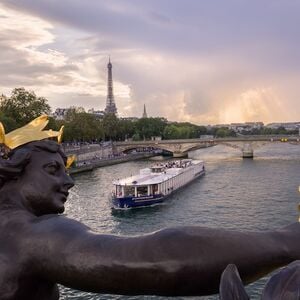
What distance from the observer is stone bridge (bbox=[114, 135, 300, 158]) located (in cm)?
5225

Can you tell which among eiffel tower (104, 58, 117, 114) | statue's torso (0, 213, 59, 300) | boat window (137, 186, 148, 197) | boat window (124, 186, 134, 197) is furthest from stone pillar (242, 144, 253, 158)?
eiffel tower (104, 58, 117, 114)

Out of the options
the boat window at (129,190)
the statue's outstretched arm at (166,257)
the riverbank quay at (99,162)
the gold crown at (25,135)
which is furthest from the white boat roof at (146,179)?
the statue's outstretched arm at (166,257)

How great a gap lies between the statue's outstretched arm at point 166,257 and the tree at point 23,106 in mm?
39720

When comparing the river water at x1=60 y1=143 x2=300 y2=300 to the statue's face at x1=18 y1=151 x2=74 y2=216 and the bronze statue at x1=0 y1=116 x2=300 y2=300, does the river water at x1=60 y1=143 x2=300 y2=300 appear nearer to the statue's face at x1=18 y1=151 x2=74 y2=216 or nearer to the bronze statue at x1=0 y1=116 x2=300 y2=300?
the statue's face at x1=18 y1=151 x2=74 y2=216

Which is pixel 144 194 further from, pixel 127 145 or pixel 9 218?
pixel 127 145

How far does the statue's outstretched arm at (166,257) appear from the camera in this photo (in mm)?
902

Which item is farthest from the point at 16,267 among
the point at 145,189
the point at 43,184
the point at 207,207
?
the point at 145,189

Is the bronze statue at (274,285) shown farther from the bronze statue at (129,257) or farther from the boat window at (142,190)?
the boat window at (142,190)

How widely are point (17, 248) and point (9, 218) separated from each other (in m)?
0.13

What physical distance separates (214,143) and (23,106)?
22.5 meters

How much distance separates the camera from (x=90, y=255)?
3.17 ft

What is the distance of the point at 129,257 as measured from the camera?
0.93m

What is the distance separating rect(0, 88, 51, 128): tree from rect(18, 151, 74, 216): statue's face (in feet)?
129

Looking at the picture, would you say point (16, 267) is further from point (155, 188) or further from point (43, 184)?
point (155, 188)
